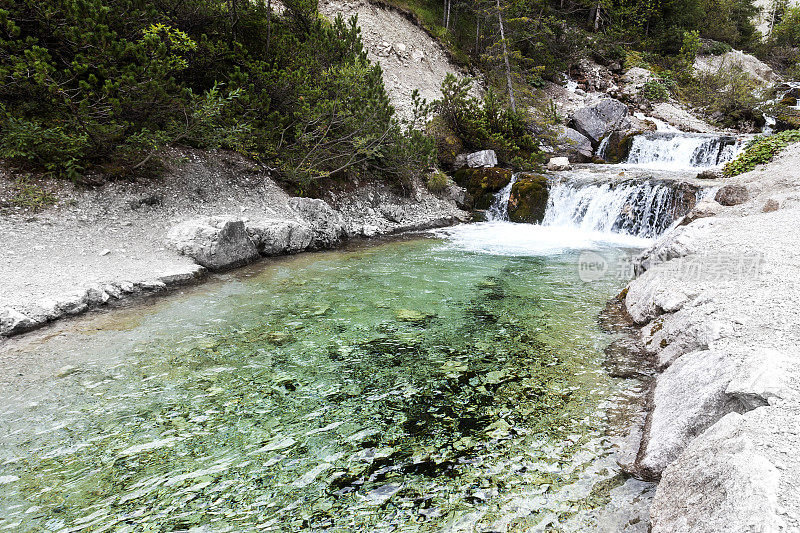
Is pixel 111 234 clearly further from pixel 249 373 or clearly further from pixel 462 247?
pixel 462 247

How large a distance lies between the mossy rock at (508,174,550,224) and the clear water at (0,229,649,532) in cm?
974

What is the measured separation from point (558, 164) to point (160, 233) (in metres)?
17.0

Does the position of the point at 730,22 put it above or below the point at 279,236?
above

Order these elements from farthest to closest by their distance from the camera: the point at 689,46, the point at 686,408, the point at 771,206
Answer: the point at 689,46 → the point at 771,206 → the point at 686,408

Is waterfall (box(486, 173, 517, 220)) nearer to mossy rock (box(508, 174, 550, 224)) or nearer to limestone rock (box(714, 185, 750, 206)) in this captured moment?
mossy rock (box(508, 174, 550, 224))

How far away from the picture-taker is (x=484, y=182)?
60.0ft

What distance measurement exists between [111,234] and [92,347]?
4.45 meters

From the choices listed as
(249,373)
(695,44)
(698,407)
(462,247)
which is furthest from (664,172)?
(695,44)

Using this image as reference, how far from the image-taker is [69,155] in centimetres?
938

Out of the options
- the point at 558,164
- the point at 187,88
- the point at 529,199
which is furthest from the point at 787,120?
the point at 187,88

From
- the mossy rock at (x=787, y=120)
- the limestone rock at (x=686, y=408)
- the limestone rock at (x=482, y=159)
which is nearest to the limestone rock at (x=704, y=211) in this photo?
the limestone rock at (x=686, y=408)

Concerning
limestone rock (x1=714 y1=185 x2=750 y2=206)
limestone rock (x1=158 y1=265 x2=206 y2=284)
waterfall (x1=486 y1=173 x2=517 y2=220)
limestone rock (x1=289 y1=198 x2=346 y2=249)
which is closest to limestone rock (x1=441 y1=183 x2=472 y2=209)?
waterfall (x1=486 y1=173 x2=517 y2=220)

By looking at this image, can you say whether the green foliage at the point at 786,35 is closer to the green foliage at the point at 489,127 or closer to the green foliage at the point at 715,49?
the green foliage at the point at 715,49

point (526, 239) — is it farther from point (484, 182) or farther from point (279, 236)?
point (279, 236)
